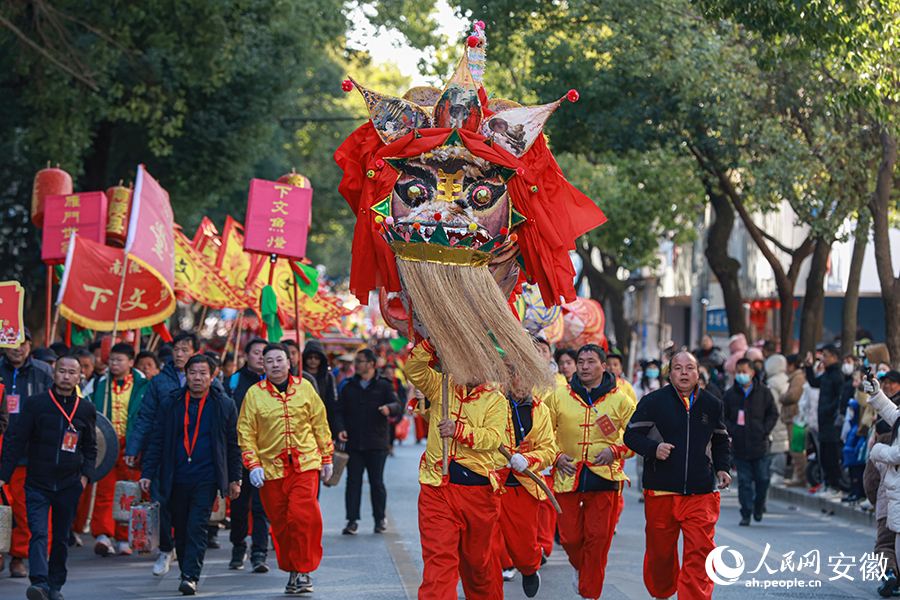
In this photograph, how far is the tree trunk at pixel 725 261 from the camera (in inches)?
802

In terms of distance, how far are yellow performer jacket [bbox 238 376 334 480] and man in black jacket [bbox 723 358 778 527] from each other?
5890mm

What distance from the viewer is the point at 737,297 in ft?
67.5

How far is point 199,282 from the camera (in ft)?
49.8

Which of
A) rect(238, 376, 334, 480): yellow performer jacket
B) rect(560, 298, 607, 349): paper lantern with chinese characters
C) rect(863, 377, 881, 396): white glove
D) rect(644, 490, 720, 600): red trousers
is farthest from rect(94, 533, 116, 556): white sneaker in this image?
rect(560, 298, 607, 349): paper lantern with chinese characters

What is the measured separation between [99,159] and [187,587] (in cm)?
1397

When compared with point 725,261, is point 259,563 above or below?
below

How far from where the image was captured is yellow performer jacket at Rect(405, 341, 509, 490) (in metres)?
6.45

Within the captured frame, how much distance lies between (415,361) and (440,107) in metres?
1.48

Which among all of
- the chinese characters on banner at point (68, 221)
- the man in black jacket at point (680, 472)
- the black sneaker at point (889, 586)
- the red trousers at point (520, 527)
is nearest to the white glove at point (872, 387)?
the black sneaker at point (889, 586)

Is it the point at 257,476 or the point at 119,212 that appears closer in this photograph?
the point at 257,476

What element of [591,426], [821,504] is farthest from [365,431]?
[821,504]

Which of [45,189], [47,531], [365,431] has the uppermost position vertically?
[45,189]

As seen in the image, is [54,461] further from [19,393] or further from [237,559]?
[237,559]

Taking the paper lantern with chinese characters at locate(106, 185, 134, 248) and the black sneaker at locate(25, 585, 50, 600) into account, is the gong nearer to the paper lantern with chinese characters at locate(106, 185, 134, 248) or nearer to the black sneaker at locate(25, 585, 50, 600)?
the black sneaker at locate(25, 585, 50, 600)
